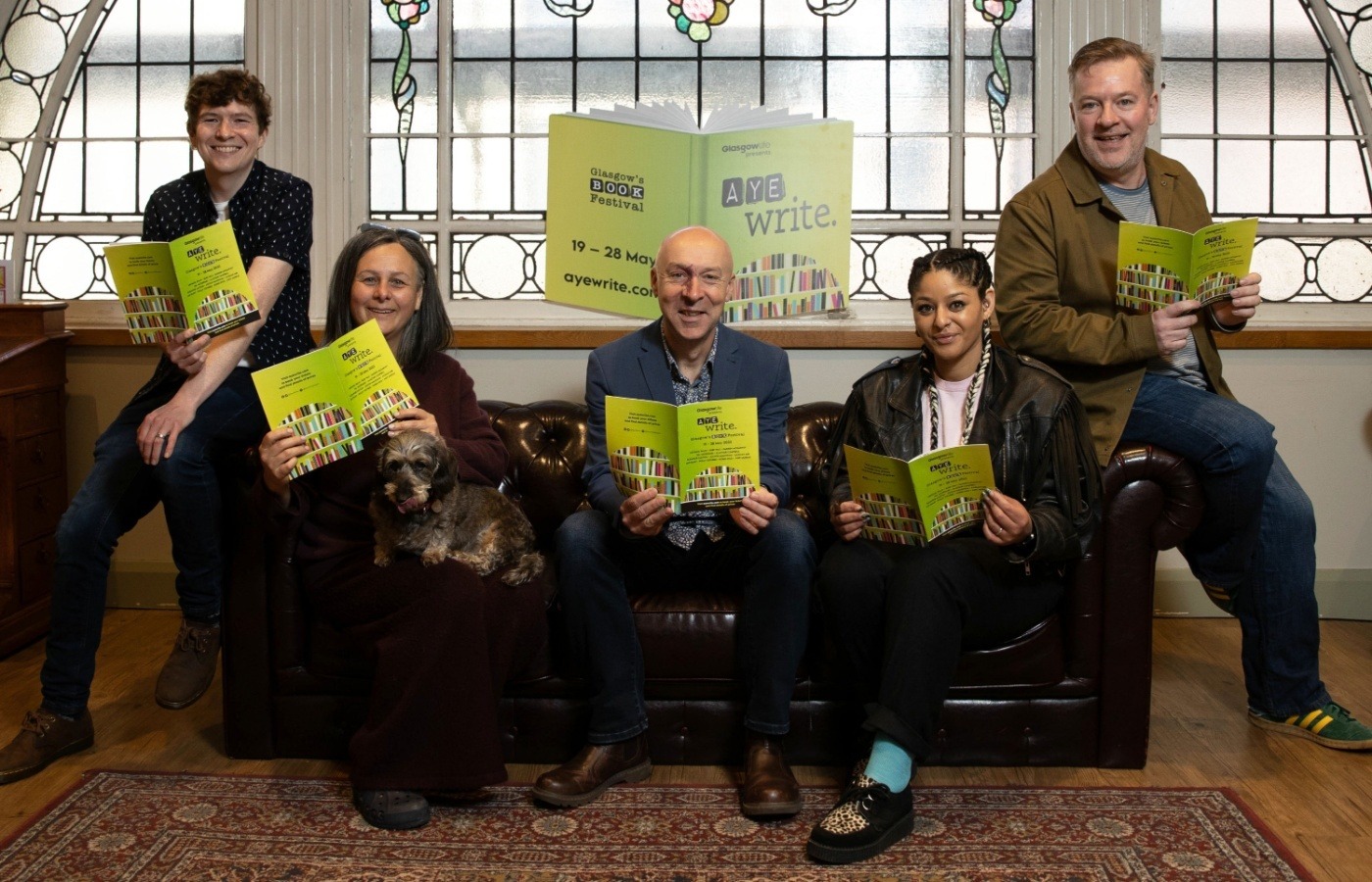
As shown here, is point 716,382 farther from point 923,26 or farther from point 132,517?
point 923,26

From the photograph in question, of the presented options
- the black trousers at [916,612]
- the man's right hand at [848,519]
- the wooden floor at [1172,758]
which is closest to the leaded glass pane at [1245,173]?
the wooden floor at [1172,758]

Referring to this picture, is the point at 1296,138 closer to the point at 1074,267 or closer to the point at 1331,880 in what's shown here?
the point at 1074,267

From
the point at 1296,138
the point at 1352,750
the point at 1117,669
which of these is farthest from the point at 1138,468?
the point at 1296,138

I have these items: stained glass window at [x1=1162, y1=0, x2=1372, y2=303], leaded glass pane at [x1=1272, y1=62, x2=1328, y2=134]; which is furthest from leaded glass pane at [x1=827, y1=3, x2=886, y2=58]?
leaded glass pane at [x1=1272, y1=62, x2=1328, y2=134]

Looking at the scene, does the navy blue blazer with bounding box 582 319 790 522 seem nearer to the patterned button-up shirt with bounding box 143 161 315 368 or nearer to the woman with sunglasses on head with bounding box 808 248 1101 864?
the woman with sunglasses on head with bounding box 808 248 1101 864

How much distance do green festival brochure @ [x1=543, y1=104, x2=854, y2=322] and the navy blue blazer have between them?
86 centimetres

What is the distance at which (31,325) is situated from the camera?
397 centimetres

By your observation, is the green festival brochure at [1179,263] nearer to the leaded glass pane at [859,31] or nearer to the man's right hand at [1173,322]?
the man's right hand at [1173,322]

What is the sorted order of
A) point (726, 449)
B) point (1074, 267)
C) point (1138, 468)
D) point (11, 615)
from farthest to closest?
point (11, 615) < point (1074, 267) < point (1138, 468) < point (726, 449)

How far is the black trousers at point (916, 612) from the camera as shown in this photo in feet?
8.36

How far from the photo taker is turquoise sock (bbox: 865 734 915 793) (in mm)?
2508

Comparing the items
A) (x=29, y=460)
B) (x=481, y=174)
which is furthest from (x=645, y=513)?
(x=29, y=460)

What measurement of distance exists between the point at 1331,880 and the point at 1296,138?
112 inches

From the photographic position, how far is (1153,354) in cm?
292
